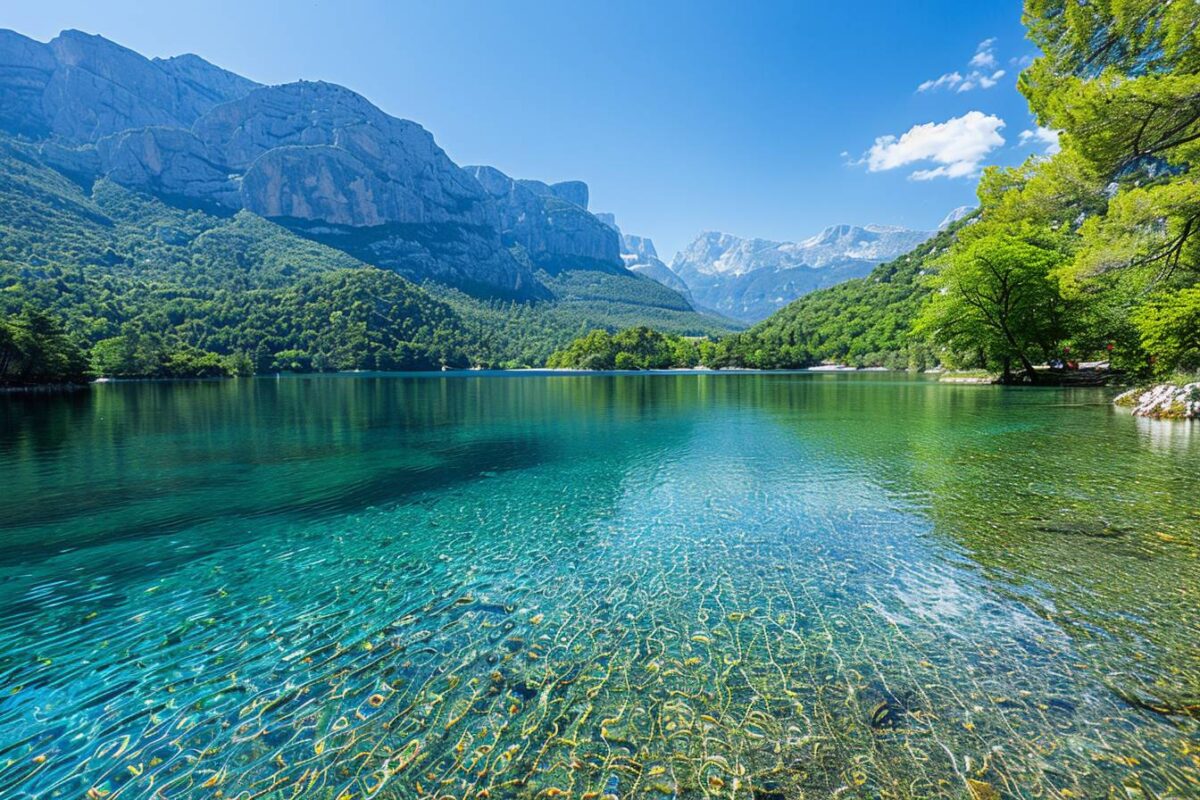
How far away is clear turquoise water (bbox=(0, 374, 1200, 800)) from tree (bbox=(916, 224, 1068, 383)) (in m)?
37.5

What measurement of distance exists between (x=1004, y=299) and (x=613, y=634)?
58923mm

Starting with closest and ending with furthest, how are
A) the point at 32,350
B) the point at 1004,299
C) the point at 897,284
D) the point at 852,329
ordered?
the point at 1004,299
the point at 32,350
the point at 852,329
the point at 897,284

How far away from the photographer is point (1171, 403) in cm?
2641

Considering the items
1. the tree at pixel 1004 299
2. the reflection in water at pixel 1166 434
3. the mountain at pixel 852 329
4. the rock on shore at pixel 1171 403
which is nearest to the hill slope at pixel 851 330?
the mountain at pixel 852 329

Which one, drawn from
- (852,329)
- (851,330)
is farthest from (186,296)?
(852,329)

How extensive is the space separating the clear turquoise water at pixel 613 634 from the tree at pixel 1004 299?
37.5 metres

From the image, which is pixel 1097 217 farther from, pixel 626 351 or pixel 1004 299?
pixel 626 351

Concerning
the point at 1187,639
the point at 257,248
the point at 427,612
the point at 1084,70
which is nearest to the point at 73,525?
the point at 427,612

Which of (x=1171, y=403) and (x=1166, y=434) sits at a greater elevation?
(x=1171, y=403)

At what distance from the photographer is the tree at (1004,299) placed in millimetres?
47562

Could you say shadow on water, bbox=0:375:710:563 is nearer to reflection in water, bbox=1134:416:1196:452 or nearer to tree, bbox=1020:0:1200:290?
tree, bbox=1020:0:1200:290

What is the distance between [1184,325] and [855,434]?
65.4 ft

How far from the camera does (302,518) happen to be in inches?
551

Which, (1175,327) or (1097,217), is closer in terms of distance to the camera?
(1097,217)
